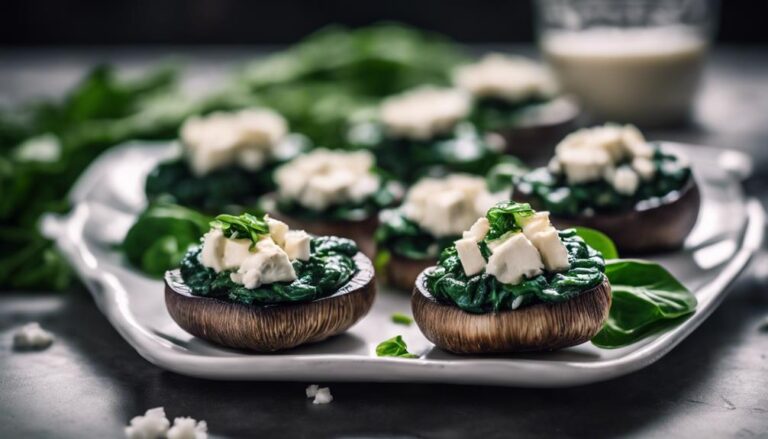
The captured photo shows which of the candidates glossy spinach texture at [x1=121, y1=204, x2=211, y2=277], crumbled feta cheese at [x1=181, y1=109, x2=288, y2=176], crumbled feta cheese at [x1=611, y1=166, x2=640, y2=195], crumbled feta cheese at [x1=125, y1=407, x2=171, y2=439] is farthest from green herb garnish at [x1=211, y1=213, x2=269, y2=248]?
crumbled feta cheese at [x1=181, y1=109, x2=288, y2=176]

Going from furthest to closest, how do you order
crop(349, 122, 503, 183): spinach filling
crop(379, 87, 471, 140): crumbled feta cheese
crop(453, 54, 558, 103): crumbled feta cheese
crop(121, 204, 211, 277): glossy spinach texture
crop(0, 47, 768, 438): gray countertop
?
crop(453, 54, 558, 103): crumbled feta cheese, crop(379, 87, 471, 140): crumbled feta cheese, crop(349, 122, 503, 183): spinach filling, crop(121, 204, 211, 277): glossy spinach texture, crop(0, 47, 768, 438): gray countertop

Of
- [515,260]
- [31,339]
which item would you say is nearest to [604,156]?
[515,260]

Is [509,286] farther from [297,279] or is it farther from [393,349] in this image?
[297,279]

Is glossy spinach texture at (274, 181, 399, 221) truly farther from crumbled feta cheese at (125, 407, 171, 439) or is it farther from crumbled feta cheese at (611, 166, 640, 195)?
crumbled feta cheese at (125, 407, 171, 439)

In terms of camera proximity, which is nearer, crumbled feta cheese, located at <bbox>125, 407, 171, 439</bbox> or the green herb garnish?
crumbled feta cheese, located at <bbox>125, 407, 171, 439</bbox>

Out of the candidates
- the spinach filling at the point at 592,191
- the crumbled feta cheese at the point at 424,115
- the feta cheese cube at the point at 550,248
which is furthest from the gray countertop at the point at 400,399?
the crumbled feta cheese at the point at 424,115

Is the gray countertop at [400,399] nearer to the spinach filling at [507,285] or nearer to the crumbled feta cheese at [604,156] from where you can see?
the spinach filling at [507,285]

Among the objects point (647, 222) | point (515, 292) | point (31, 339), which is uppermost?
point (515, 292)

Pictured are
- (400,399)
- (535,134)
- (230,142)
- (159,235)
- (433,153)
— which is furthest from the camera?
(535,134)
